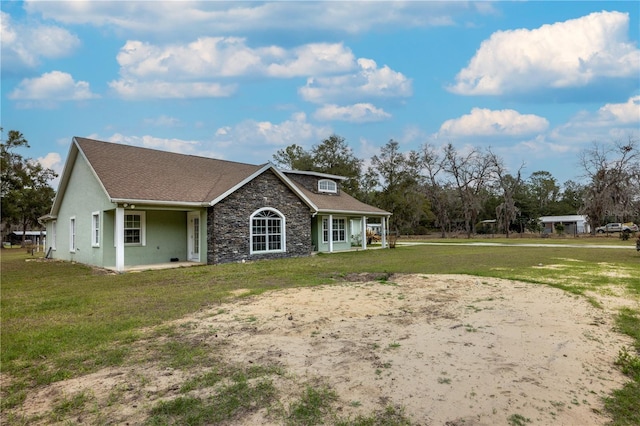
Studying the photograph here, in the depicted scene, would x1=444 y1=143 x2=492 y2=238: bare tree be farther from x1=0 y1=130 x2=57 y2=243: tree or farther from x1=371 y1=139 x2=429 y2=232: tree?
x1=0 y1=130 x2=57 y2=243: tree

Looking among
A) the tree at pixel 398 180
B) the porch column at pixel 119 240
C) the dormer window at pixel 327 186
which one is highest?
the tree at pixel 398 180

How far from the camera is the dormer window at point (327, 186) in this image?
24859mm

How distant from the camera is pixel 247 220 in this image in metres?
16.8

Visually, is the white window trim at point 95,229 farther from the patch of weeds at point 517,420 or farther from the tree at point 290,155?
the tree at point 290,155

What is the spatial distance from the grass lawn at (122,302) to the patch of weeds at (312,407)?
2385mm

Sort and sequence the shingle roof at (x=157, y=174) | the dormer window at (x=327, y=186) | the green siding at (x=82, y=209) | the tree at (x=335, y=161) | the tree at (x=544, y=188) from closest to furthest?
1. the shingle roof at (x=157, y=174)
2. the green siding at (x=82, y=209)
3. the dormer window at (x=327, y=186)
4. the tree at (x=335, y=161)
5. the tree at (x=544, y=188)

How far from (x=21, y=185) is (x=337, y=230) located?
3676 cm

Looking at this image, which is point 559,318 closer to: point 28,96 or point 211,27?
point 211,27

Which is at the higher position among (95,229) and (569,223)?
(95,229)

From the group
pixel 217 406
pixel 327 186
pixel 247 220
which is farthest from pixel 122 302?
pixel 327 186

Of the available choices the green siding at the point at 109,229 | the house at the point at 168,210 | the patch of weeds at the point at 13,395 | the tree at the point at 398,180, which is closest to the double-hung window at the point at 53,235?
the house at the point at 168,210

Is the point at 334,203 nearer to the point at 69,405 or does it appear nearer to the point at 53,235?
the point at 53,235

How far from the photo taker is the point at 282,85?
19.8m

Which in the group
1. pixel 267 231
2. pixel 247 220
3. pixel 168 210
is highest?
pixel 168 210
